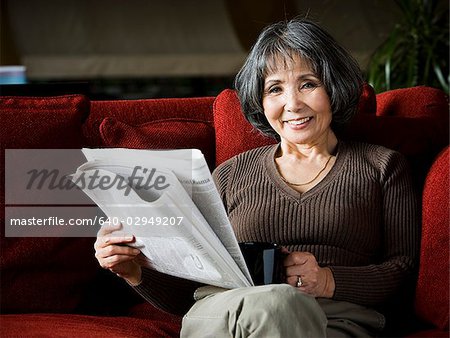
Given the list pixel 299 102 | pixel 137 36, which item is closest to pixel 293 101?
pixel 299 102

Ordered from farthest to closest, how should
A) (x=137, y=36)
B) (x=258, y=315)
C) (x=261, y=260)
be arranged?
1. (x=137, y=36)
2. (x=261, y=260)
3. (x=258, y=315)

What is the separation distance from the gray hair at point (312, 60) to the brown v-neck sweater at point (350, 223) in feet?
0.40

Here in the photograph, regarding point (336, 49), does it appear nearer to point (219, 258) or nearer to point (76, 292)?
point (219, 258)

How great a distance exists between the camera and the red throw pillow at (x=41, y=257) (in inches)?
76.7

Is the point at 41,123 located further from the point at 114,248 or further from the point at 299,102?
the point at 299,102

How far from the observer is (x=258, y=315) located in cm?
135

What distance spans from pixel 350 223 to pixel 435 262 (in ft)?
0.65

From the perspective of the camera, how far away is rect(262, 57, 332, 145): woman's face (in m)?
1.85

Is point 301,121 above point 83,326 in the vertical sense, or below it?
above

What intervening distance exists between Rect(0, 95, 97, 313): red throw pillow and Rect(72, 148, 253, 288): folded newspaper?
474mm

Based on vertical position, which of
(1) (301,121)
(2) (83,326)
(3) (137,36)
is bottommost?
(3) (137,36)

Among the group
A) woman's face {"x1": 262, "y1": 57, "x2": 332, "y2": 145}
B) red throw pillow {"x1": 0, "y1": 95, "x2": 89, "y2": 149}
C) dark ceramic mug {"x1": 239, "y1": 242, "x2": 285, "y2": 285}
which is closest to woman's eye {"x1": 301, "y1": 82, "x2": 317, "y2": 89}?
woman's face {"x1": 262, "y1": 57, "x2": 332, "y2": 145}

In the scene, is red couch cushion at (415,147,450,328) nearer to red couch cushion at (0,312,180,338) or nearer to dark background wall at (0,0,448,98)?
red couch cushion at (0,312,180,338)

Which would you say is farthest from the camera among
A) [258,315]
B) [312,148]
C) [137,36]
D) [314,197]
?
[137,36]
